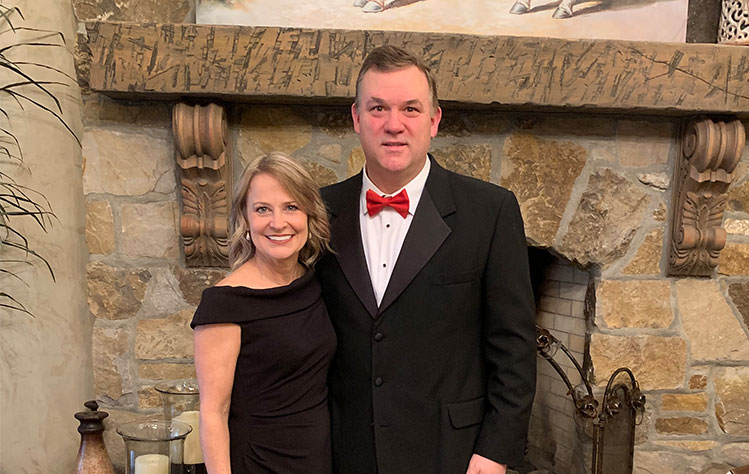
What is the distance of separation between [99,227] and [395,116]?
1163 mm

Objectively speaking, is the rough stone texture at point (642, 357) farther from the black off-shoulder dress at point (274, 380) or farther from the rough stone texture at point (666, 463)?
the black off-shoulder dress at point (274, 380)

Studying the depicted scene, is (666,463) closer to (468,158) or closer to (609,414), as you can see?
(609,414)

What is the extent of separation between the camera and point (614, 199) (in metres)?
1.91

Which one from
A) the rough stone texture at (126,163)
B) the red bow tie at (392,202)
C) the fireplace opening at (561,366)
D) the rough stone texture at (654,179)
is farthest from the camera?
the fireplace opening at (561,366)

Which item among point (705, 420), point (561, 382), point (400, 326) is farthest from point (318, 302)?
point (705, 420)

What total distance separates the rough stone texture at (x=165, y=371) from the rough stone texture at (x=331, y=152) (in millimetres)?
824

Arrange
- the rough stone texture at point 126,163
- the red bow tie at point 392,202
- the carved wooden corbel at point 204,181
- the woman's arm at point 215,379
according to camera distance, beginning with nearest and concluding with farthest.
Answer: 1. the woman's arm at point 215,379
2. the red bow tie at point 392,202
3. the carved wooden corbel at point 204,181
4. the rough stone texture at point 126,163

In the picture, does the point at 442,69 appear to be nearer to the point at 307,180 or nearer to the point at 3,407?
the point at 307,180

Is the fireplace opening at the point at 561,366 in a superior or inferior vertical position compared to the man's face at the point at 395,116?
inferior

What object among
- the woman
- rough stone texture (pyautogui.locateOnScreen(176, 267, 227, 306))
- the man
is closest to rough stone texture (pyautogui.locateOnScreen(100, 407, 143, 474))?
rough stone texture (pyautogui.locateOnScreen(176, 267, 227, 306))

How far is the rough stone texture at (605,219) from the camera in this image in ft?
6.24

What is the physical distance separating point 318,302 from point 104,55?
99cm

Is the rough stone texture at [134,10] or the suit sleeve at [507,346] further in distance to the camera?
the rough stone texture at [134,10]

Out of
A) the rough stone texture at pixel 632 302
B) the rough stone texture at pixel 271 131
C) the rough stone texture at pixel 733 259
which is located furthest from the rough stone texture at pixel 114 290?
the rough stone texture at pixel 733 259
